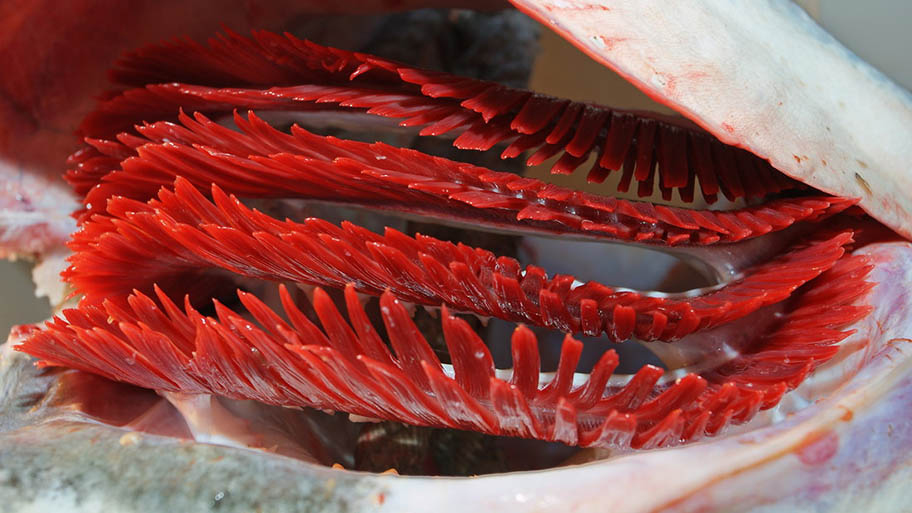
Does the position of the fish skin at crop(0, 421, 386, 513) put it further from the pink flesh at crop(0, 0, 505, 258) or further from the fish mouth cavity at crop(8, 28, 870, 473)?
the pink flesh at crop(0, 0, 505, 258)

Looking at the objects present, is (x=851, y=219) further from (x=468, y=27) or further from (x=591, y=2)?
(x=468, y=27)

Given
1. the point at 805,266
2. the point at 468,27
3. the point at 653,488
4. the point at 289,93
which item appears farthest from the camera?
the point at 468,27

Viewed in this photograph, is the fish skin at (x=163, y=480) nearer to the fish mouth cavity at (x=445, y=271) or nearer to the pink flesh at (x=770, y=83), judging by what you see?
the fish mouth cavity at (x=445, y=271)

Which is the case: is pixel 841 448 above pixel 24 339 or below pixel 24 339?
above

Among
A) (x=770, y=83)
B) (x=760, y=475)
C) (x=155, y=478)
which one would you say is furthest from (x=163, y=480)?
(x=770, y=83)

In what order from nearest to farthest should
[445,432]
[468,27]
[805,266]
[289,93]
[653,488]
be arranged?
[653,488], [805,266], [289,93], [445,432], [468,27]

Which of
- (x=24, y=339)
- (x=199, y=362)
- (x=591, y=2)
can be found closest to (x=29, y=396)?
(x=24, y=339)

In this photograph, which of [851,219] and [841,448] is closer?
[841,448]
